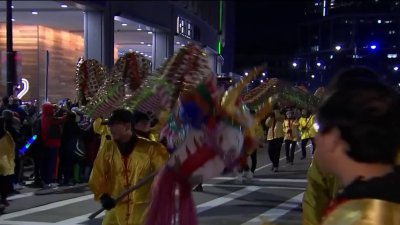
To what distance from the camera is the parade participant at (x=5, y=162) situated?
9484 millimetres

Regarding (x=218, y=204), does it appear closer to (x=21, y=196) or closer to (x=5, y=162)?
(x=5, y=162)

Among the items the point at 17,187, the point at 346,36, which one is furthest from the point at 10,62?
the point at 346,36

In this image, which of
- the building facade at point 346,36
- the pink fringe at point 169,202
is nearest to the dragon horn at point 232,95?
the pink fringe at point 169,202

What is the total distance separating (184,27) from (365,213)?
2427 cm

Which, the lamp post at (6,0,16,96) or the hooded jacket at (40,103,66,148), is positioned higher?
the lamp post at (6,0,16,96)

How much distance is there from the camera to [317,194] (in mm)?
3324

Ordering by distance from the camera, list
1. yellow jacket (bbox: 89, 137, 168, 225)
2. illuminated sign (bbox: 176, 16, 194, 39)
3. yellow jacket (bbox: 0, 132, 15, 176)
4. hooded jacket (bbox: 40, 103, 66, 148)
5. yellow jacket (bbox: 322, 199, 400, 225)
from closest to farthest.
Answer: yellow jacket (bbox: 322, 199, 400, 225) < yellow jacket (bbox: 89, 137, 168, 225) < yellow jacket (bbox: 0, 132, 15, 176) < hooded jacket (bbox: 40, 103, 66, 148) < illuminated sign (bbox: 176, 16, 194, 39)

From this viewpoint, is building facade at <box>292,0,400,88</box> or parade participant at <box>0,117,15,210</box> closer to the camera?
parade participant at <box>0,117,15,210</box>

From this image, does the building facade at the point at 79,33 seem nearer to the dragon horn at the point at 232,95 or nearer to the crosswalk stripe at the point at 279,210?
the crosswalk stripe at the point at 279,210

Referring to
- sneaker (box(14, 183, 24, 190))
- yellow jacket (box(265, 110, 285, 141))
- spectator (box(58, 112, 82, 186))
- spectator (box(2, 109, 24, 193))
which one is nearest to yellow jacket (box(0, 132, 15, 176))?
spectator (box(2, 109, 24, 193))

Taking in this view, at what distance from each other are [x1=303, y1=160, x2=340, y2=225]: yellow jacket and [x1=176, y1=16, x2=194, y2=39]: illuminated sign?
825 inches

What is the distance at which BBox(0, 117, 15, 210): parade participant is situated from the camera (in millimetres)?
Result: 9484

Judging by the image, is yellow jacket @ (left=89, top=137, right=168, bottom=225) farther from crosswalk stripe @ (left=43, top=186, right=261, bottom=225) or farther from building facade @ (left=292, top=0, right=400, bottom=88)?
building facade @ (left=292, top=0, right=400, bottom=88)

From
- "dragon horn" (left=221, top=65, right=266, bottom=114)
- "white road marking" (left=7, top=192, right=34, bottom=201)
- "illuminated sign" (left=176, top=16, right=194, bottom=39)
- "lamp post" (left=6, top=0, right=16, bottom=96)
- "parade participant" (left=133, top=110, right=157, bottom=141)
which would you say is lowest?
"white road marking" (left=7, top=192, right=34, bottom=201)
